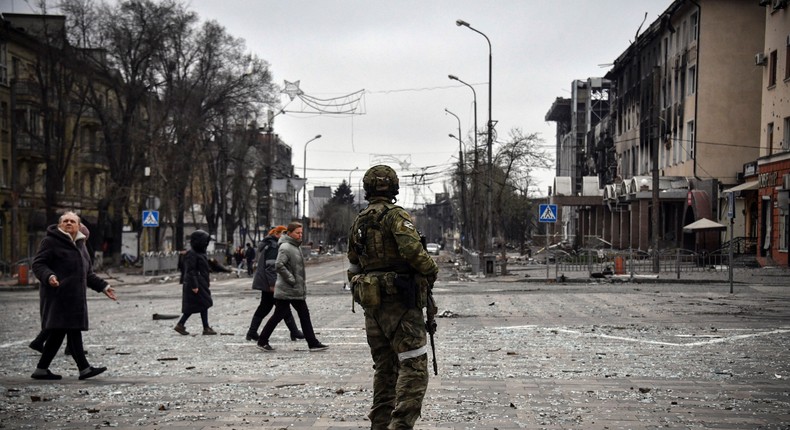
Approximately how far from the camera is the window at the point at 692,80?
48603 millimetres

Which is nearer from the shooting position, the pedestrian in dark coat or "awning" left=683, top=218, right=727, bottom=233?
the pedestrian in dark coat

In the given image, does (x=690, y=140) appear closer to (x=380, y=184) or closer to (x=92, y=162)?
(x=92, y=162)

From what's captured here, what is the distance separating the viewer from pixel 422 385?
6148 millimetres

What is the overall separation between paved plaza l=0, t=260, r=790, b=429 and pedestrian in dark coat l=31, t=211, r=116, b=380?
0.93 feet

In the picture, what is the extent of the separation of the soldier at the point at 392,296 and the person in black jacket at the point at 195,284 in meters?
8.69

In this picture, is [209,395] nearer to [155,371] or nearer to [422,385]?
[155,371]

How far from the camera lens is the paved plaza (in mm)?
7449

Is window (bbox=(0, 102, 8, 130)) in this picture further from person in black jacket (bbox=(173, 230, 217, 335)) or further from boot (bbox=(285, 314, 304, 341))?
boot (bbox=(285, 314, 304, 341))

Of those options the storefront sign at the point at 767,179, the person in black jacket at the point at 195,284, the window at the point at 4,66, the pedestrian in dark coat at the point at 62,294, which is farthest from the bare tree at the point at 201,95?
the pedestrian in dark coat at the point at 62,294

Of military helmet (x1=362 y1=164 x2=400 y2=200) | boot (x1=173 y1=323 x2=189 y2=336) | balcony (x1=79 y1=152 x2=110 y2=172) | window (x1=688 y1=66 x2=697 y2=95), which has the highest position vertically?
window (x1=688 y1=66 x2=697 y2=95)

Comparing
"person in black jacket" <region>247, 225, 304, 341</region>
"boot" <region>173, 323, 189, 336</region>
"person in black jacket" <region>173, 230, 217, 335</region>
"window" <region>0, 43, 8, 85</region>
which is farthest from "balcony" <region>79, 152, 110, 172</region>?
"person in black jacket" <region>247, 225, 304, 341</region>

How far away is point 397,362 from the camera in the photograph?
6.47 metres

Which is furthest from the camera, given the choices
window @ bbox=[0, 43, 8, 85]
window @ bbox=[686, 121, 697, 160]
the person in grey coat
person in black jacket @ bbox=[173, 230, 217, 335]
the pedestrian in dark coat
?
window @ bbox=[0, 43, 8, 85]

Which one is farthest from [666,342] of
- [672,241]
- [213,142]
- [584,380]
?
[213,142]
